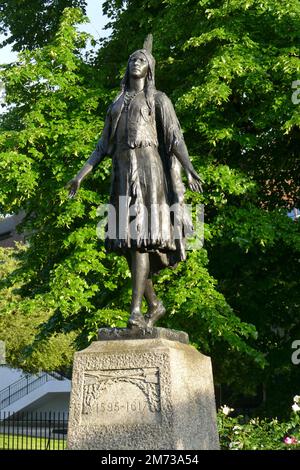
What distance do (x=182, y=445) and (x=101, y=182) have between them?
8.97m

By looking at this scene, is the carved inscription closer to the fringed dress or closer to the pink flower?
the fringed dress

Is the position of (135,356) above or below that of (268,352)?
below

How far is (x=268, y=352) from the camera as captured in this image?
635 inches

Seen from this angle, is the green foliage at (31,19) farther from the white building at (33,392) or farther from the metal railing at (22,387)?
the metal railing at (22,387)

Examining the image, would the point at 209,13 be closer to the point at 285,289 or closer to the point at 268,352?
the point at 285,289

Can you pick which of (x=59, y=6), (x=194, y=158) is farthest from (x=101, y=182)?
(x=59, y=6)

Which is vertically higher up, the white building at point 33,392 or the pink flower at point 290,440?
the white building at point 33,392

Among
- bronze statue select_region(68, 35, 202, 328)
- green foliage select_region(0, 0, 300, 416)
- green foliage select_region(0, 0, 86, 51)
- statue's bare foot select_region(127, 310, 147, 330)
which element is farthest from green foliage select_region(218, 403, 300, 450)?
green foliage select_region(0, 0, 86, 51)

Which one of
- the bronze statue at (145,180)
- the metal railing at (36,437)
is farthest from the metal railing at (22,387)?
the bronze statue at (145,180)

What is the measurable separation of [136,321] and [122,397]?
2.31 feet

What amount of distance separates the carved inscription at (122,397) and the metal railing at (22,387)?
3905 cm

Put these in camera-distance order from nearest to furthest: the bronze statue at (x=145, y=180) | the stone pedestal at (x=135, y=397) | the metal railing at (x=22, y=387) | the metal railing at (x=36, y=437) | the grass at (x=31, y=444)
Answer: the stone pedestal at (x=135, y=397), the bronze statue at (x=145, y=180), the grass at (x=31, y=444), the metal railing at (x=36, y=437), the metal railing at (x=22, y=387)

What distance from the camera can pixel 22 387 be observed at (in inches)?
1796

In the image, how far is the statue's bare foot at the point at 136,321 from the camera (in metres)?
6.83
